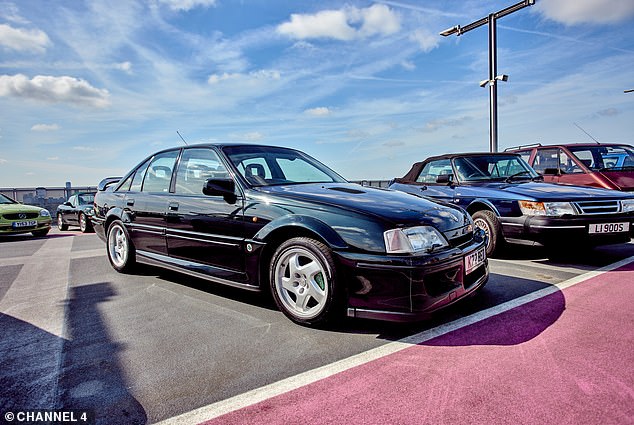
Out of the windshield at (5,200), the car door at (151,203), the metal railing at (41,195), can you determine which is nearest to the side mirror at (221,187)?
the car door at (151,203)

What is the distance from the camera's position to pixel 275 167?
4.00m

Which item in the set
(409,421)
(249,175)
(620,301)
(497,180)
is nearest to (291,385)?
(409,421)

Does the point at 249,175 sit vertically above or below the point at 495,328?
above

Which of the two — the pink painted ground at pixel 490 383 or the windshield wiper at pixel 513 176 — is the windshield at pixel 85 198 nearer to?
the windshield wiper at pixel 513 176

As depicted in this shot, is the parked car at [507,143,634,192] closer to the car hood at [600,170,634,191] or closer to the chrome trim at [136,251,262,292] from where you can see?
the car hood at [600,170,634,191]

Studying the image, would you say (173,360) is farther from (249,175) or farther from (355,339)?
(249,175)

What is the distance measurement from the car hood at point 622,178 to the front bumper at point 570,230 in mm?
2975

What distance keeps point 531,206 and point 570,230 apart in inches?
19.0

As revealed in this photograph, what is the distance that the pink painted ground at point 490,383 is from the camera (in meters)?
1.81

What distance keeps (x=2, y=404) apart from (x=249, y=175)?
2.30 meters

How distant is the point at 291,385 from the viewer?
211cm

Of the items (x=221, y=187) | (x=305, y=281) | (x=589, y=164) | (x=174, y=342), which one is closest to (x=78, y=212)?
(x=221, y=187)

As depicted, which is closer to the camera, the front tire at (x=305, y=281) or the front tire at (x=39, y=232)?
the front tire at (x=305, y=281)

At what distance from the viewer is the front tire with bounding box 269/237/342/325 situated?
2777mm
